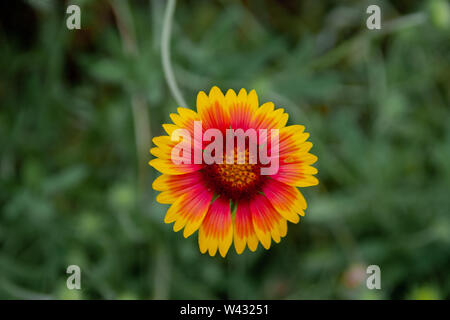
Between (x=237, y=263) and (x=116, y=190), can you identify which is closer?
(x=116, y=190)

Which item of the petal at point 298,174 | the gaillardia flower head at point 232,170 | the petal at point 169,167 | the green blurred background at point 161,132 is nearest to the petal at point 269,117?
the gaillardia flower head at point 232,170

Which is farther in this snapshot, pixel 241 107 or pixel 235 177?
pixel 235 177

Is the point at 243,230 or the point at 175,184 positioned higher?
the point at 175,184

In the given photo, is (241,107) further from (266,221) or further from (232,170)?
(266,221)

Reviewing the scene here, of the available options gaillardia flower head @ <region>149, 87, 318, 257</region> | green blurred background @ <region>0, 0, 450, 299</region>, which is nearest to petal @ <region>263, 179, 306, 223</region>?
gaillardia flower head @ <region>149, 87, 318, 257</region>

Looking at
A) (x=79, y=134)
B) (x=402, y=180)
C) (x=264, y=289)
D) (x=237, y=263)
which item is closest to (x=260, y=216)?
(x=237, y=263)

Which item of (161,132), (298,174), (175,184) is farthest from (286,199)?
(161,132)

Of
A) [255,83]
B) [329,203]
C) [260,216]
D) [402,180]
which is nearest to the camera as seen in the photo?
[260,216]

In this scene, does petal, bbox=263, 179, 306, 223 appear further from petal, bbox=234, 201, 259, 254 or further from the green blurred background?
the green blurred background

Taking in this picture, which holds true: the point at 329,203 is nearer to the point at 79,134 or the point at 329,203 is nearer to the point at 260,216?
the point at 260,216
